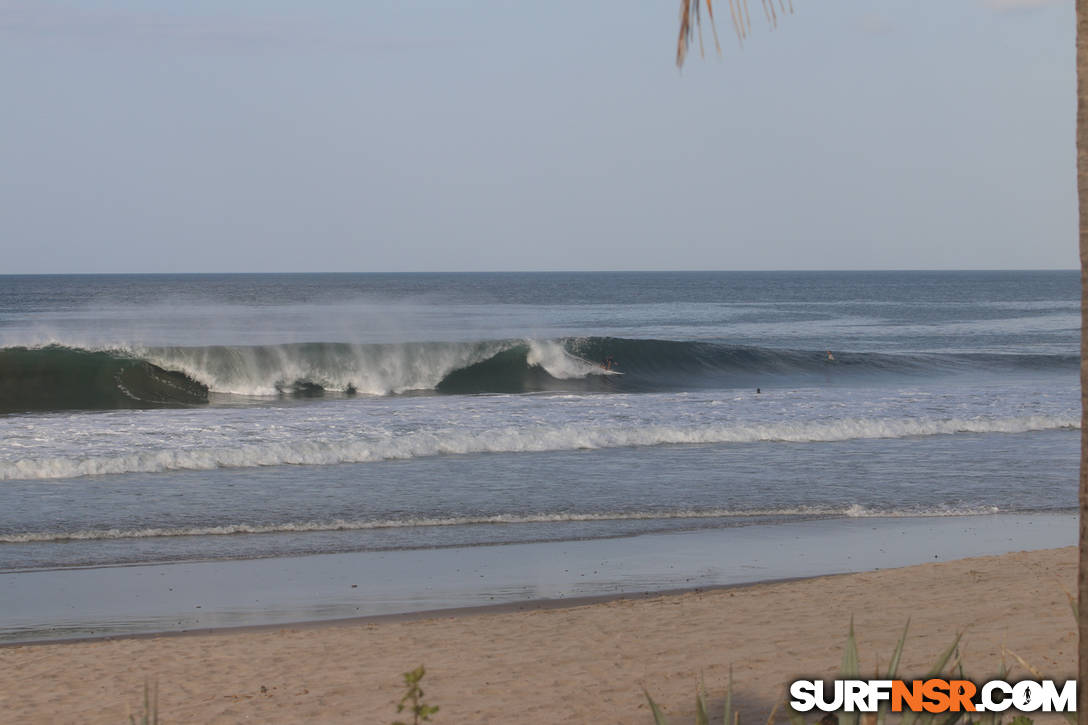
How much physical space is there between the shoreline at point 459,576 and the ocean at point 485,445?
1.18 ft

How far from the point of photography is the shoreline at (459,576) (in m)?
7.74

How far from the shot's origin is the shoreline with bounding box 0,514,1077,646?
774 cm

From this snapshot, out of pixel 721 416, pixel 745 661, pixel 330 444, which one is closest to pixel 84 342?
pixel 330 444

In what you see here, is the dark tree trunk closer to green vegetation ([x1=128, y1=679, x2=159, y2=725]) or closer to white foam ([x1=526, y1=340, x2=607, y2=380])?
green vegetation ([x1=128, y1=679, x2=159, y2=725])

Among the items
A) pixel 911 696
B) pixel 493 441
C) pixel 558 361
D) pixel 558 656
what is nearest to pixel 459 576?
pixel 558 656

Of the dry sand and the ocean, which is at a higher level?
the ocean

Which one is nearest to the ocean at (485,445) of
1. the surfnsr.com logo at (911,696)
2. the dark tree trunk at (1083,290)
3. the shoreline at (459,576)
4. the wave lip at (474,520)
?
the wave lip at (474,520)

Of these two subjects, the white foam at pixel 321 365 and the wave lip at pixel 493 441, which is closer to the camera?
the wave lip at pixel 493 441

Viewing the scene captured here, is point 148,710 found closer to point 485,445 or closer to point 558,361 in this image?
point 485,445

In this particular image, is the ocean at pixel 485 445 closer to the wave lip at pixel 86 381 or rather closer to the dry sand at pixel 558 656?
the wave lip at pixel 86 381

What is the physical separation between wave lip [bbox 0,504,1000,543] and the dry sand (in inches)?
125

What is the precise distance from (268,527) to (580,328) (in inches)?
1589

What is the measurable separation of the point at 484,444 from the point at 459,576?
6.59 m

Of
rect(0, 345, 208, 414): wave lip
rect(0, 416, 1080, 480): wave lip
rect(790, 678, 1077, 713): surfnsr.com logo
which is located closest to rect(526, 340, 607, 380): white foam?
rect(0, 345, 208, 414): wave lip
